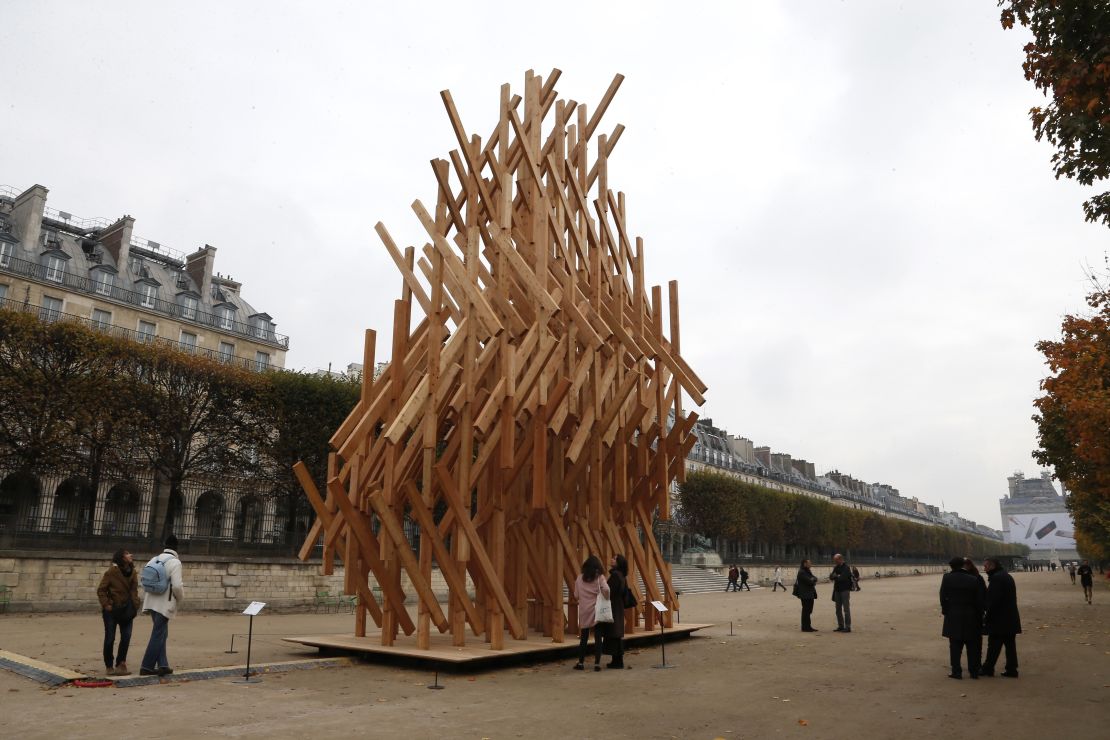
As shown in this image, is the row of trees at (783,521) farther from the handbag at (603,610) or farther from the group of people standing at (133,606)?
the group of people standing at (133,606)

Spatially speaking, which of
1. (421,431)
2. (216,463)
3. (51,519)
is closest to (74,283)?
(216,463)

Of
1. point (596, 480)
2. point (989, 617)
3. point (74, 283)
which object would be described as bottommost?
point (989, 617)

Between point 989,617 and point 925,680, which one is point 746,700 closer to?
point 925,680

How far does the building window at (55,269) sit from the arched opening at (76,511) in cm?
1504

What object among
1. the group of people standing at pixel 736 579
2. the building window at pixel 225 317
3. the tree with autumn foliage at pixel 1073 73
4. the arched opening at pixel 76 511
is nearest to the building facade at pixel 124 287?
the building window at pixel 225 317

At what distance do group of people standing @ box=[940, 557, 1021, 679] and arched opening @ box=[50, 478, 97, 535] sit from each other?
22.3m

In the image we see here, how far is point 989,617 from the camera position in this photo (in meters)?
10.1

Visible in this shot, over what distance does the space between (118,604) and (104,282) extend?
42596mm

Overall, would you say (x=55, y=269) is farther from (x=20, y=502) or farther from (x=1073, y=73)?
(x=1073, y=73)

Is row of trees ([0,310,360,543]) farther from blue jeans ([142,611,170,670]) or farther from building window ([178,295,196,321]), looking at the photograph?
building window ([178,295,196,321])

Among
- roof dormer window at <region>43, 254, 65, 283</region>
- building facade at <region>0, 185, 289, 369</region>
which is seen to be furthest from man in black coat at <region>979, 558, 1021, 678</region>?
roof dormer window at <region>43, 254, 65, 283</region>

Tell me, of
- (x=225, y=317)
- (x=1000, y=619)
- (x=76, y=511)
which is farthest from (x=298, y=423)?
(x=225, y=317)

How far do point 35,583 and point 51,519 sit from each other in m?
1.98

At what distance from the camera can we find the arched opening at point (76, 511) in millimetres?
22078
